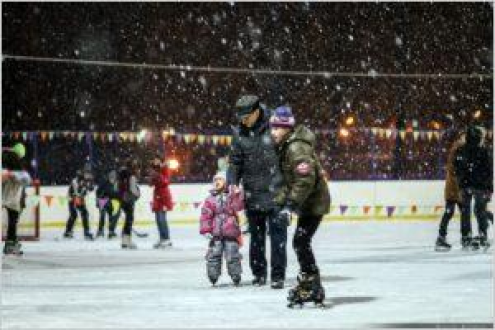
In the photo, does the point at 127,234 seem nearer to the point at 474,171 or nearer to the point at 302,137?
the point at 474,171

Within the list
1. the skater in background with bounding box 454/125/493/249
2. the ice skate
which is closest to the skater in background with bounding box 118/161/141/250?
the skater in background with bounding box 454/125/493/249

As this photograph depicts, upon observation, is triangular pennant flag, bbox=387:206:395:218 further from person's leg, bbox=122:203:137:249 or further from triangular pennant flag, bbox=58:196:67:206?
person's leg, bbox=122:203:137:249

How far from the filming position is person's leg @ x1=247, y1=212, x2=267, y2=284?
1194 cm

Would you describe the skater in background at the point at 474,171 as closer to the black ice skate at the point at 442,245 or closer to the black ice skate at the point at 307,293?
the black ice skate at the point at 442,245

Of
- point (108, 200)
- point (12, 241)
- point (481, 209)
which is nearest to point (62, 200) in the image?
point (108, 200)

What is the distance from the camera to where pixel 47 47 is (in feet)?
167

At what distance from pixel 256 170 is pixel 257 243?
665mm

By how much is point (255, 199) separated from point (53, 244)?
9675 millimetres

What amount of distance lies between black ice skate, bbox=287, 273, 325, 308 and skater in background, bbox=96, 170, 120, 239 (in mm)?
13684

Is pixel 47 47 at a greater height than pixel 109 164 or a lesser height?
greater

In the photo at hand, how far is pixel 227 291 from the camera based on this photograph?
1147cm

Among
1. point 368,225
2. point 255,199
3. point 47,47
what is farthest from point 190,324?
point 47,47

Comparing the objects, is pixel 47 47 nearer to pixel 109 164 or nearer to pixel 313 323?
pixel 109 164

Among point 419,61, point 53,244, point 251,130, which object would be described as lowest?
point 53,244
